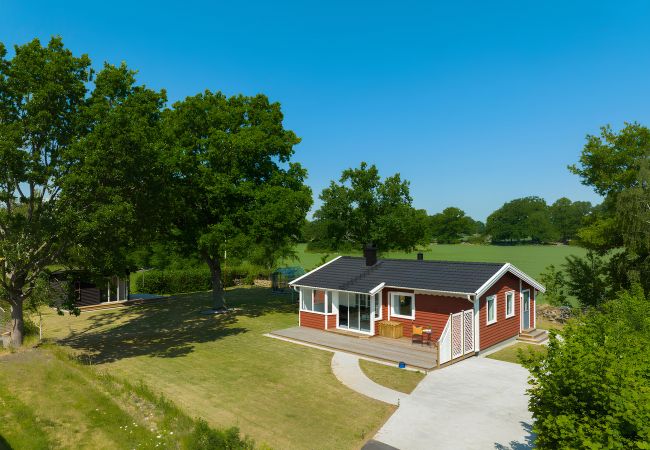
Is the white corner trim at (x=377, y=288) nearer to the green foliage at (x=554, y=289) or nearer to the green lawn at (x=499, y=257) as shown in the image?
the green foliage at (x=554, y=289)

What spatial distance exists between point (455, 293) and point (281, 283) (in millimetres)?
23888

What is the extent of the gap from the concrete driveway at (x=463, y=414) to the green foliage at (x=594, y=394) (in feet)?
11.9

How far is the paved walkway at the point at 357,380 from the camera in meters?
14.1

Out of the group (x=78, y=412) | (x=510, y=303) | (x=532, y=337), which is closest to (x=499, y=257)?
(x=532, y=337)

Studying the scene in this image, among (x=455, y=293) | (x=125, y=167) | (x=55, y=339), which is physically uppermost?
(x=125, y=167)

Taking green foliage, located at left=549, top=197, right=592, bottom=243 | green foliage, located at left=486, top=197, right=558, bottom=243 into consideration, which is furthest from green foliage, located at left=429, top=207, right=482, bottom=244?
green foliage, located at left=549, top=197, right=592, bottom=243

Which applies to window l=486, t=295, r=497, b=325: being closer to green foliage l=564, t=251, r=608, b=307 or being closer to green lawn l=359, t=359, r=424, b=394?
green lawn l=359, t=359, r=424, b=394

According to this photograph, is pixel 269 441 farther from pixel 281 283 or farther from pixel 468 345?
pixel 281 283

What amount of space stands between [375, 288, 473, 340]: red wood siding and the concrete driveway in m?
3.36

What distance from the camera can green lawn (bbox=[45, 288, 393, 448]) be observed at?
11.9 metres

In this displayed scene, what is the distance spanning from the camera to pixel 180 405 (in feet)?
43.0

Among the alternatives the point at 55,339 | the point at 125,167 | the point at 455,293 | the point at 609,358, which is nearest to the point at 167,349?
the point at 55,339

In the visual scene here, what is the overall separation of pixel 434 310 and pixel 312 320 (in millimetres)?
6948

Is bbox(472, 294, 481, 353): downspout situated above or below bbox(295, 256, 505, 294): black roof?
below
